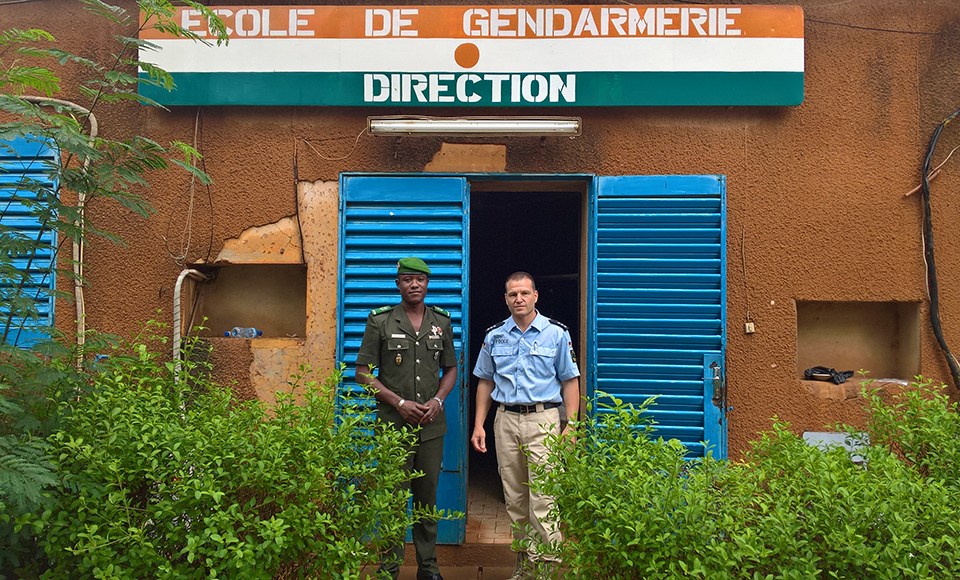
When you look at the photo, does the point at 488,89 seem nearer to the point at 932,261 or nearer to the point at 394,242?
the point at 394,242

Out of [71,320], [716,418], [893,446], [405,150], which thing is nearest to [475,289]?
[405,150]

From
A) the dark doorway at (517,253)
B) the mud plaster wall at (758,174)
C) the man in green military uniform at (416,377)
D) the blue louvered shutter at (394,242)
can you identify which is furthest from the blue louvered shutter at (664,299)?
the dark doorway at (517,253)

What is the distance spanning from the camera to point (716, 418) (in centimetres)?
412

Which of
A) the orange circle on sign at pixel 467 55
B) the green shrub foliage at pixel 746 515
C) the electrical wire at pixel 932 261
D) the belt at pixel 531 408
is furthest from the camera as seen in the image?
the orange circle on sign at pixel 467 55

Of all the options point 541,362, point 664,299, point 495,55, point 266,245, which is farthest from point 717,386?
point 266,245

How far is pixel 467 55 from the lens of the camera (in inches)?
167

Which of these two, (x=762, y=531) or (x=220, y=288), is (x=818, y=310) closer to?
(x=762, y=531)

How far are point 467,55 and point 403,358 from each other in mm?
2217

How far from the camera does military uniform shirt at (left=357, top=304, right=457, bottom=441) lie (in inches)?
139

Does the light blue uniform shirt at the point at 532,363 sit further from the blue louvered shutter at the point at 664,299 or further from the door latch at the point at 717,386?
the door latch at the point at 717,386

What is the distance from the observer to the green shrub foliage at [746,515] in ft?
7.30

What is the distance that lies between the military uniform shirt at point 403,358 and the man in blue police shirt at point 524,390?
350mm

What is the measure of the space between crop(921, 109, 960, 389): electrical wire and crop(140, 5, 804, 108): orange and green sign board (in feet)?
3.38

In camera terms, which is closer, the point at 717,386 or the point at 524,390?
the point at 524,390
